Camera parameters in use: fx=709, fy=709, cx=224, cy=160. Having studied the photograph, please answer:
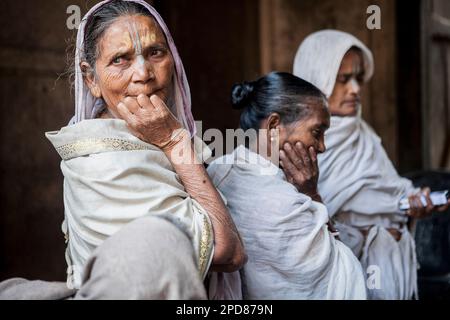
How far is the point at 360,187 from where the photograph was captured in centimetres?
393

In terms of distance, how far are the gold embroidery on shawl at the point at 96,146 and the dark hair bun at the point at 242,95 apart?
2.91 ft

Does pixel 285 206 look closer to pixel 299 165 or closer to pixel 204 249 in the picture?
pixel 299 165

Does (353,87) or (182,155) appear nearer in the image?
(182,155)

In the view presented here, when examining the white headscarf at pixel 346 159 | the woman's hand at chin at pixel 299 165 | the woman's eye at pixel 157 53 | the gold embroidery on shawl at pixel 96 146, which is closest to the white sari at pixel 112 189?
the gold embroidery on shawl at pixel 96 146

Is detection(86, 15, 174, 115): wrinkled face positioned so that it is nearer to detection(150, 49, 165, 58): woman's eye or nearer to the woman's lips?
detection(150, 49, 165, 58): woman's eye

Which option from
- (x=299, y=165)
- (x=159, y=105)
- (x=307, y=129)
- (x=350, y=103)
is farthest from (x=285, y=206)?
(x=350, y=103)

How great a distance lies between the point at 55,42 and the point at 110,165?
7.98 ft

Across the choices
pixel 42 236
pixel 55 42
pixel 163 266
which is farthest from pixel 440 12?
pixel 163 266

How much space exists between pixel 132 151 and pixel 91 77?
372 mm

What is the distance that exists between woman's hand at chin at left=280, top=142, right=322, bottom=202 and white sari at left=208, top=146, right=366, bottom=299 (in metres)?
0.14

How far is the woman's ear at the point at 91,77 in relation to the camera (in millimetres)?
2582

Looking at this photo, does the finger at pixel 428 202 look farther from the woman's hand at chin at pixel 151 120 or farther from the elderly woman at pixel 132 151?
the woman's hand at chin at pixel 151 120

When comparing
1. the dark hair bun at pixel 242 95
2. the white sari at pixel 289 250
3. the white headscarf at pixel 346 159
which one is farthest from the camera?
the white headscarf at pixel 346 159

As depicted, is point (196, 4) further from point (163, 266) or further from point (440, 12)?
point (163, 266)
